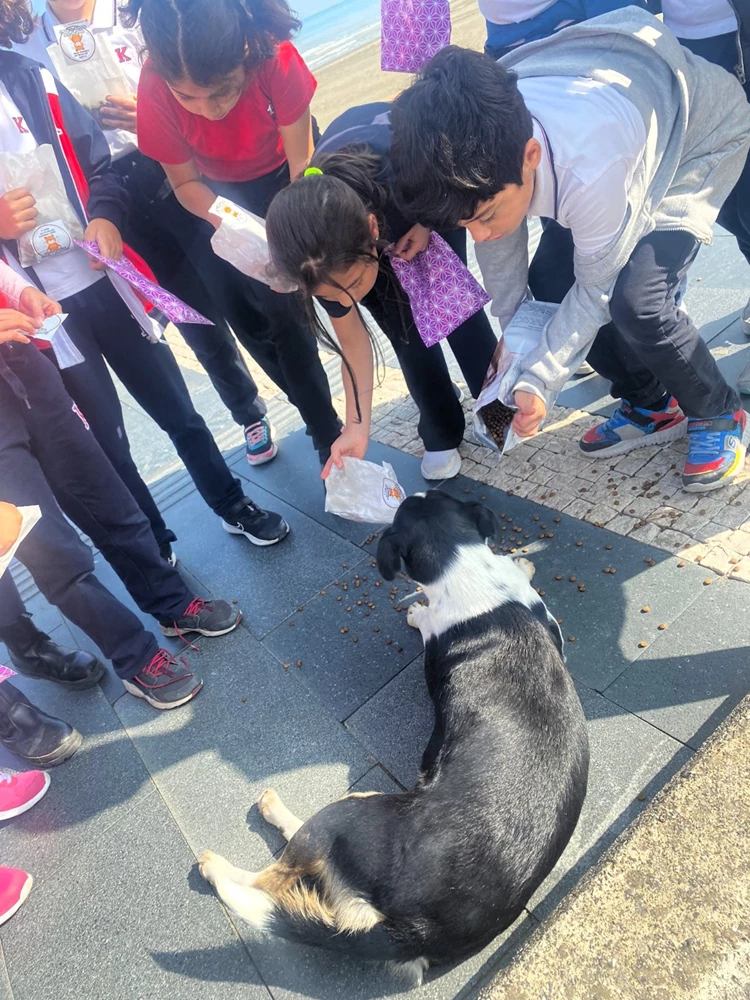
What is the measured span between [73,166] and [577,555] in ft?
8.76

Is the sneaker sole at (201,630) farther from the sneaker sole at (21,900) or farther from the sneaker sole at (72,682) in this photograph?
the sneaker sole at (21,900)

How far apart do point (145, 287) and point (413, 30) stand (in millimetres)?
1533

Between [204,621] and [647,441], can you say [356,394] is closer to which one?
[204,621]

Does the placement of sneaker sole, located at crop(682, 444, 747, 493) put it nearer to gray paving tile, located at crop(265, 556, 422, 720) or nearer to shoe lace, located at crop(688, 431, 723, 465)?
shoe lace, located at crop(688, 431, 723, 465)

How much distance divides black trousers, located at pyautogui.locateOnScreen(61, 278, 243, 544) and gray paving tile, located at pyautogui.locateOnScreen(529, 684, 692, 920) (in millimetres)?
2201

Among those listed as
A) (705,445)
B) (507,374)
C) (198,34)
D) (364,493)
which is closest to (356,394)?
(364,493)

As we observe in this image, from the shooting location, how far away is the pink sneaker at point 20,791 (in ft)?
8.90

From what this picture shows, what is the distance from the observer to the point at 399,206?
2.30 metres

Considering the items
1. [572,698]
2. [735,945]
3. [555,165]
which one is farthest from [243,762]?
[555,165]

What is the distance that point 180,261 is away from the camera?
3559 mm

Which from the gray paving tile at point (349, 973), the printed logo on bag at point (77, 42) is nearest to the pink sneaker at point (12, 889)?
the gray paving tile at point (349, 973)

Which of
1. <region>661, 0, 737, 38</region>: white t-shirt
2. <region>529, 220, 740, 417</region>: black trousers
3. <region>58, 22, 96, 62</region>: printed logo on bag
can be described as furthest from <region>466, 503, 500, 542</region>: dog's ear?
<region>58, 22, 96, 62</region>: printed logo on bag

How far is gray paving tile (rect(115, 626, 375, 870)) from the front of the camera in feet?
8.08

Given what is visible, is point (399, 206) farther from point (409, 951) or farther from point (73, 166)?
point (409, 951)
